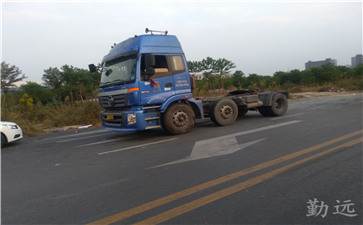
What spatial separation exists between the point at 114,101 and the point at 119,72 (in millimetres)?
859

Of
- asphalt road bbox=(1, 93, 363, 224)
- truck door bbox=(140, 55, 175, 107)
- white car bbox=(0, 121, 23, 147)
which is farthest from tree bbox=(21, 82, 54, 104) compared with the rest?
truck door bbox=(140, 55, 175, 107)

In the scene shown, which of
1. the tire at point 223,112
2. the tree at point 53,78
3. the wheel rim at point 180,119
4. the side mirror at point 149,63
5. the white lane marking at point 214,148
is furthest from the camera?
the tree at point 53,78

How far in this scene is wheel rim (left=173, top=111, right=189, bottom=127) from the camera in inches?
273

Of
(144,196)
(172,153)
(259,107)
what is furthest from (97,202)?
(259,107)

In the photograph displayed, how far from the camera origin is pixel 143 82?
644cm

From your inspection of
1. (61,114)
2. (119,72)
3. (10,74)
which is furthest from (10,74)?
(119,72)

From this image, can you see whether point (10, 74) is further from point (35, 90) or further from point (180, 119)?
point (180, 119)

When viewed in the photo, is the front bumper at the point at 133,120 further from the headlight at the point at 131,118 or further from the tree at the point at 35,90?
the tree at the point at 35,90

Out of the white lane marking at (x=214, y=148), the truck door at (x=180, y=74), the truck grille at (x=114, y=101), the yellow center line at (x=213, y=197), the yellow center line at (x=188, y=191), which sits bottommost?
the yellow center line at (x=213, y=197)

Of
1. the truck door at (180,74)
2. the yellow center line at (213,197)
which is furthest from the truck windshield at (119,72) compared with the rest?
the yellow center line at (213,197)

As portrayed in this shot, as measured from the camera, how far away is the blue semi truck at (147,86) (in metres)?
6.38

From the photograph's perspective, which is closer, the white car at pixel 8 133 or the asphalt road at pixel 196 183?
the asphalt road at pixel 196 183

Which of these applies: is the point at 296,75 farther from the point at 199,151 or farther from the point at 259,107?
the point at 199,151

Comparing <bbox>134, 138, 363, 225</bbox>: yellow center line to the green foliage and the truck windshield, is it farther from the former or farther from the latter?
the green foliage
